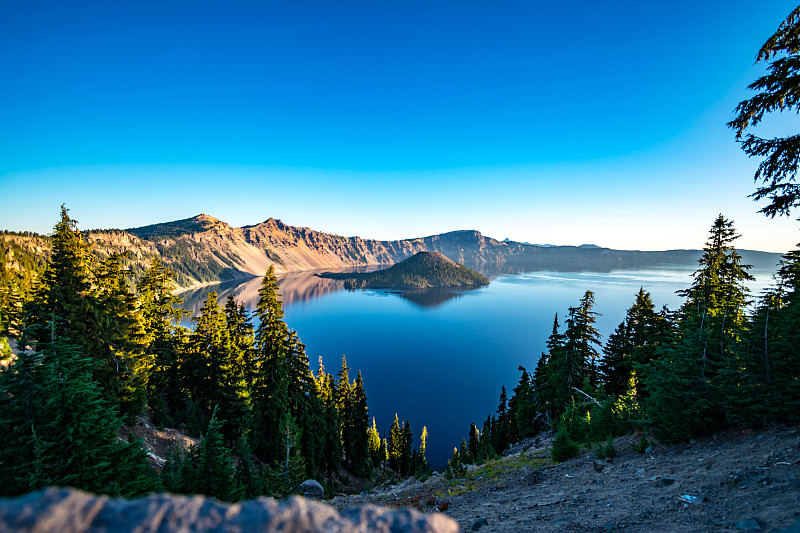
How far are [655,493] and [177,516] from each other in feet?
30.1

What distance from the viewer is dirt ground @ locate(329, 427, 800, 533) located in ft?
18.1

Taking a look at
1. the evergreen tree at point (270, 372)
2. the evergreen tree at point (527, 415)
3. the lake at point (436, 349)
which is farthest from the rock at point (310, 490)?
the lake at point (436, 349)

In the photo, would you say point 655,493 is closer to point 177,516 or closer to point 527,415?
point 177,516

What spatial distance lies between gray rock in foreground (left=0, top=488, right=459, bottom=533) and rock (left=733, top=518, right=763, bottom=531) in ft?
18.6

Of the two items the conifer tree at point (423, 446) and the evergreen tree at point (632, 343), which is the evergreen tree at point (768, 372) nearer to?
the evergreen tree at point (632, 343)

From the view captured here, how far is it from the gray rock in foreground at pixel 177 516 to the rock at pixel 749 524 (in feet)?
18.6

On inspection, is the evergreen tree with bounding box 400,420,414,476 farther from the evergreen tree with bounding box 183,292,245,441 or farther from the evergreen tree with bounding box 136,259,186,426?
the evergreen tree with bounding box 136,259,186,426

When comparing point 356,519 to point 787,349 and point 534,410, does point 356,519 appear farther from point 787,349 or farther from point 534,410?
point 534,410

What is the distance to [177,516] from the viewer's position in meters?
1.97

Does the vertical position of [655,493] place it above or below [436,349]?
above

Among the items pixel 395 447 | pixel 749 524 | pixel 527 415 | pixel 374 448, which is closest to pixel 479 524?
pixel 749 524

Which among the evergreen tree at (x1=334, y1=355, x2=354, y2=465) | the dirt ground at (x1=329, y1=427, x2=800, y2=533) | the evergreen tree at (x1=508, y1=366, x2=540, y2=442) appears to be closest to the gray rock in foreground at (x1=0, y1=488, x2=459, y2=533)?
the dirt ground at (x1=329, y1=427, x2=800, y2=533)

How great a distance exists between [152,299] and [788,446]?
35729 millimetres

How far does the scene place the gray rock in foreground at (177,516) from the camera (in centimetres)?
168
